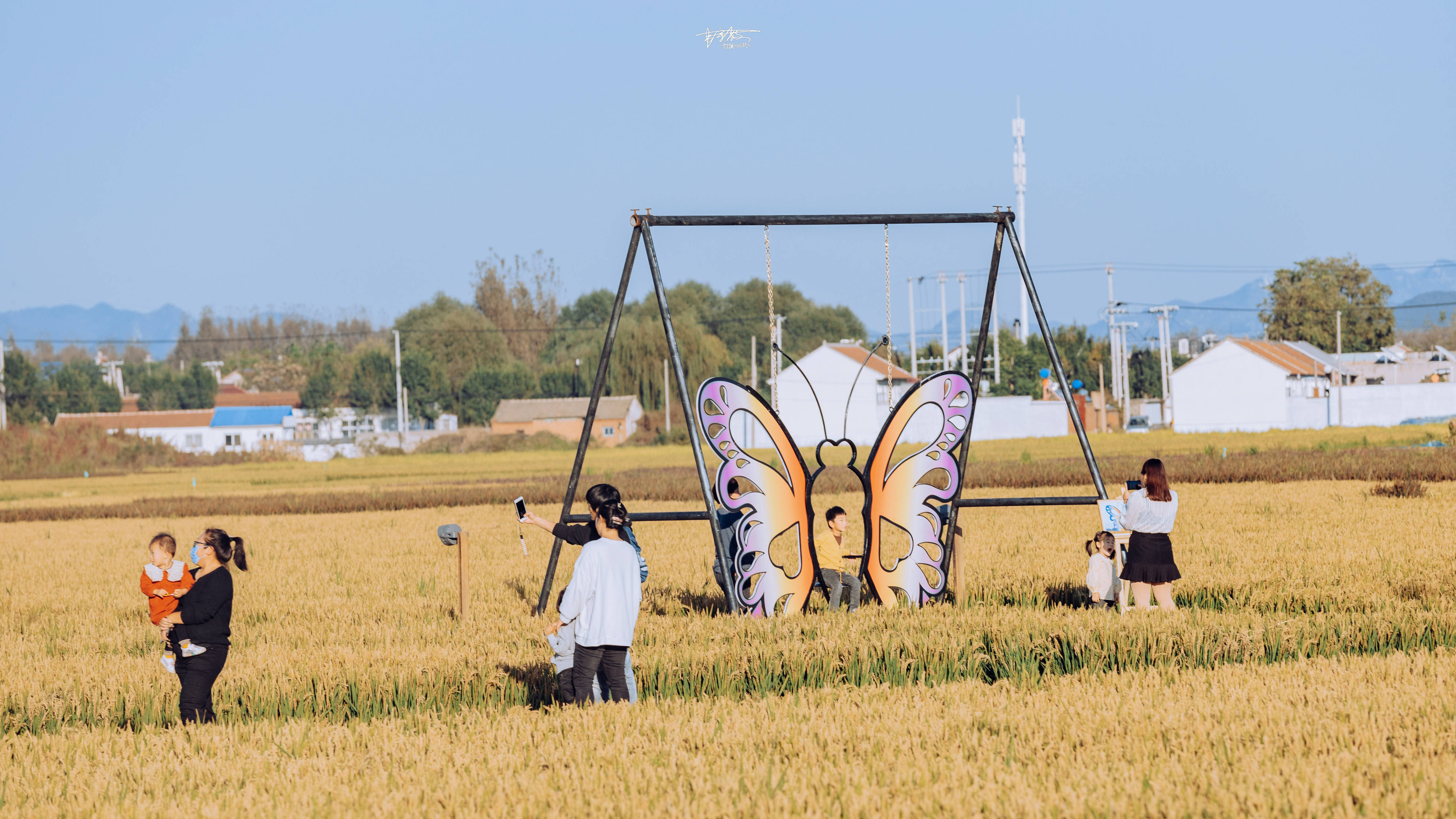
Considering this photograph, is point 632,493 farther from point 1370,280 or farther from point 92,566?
point 1370,280

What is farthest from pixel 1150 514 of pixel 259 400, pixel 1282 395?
pixel 259 400

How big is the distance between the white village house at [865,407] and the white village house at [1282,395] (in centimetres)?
918

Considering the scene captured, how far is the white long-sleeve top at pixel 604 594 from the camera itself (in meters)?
7.41

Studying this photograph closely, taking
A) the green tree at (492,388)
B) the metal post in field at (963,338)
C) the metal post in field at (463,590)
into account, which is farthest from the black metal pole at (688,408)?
the green tree at (492,388)

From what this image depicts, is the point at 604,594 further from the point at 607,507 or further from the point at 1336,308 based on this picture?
the point at 1336,308

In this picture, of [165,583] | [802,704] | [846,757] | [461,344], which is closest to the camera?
[846,757]

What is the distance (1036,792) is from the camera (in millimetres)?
5938

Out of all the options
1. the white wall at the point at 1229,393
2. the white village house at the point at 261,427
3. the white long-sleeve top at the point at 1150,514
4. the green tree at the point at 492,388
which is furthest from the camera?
the green tree at the point at 492,388

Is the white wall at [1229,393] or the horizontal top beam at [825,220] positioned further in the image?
the white wall at [1229,393]

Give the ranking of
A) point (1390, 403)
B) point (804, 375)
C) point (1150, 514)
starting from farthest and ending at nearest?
1. point (1390, 403)
2. point (1150, 514)
3. point (804, 375)

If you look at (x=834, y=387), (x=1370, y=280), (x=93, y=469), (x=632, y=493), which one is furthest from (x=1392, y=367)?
(x=93, y=469)

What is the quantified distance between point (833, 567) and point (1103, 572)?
2.58 meters

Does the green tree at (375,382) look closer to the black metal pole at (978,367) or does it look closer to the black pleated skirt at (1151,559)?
the black metal pole at (978,367)

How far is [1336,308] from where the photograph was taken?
9881cm
